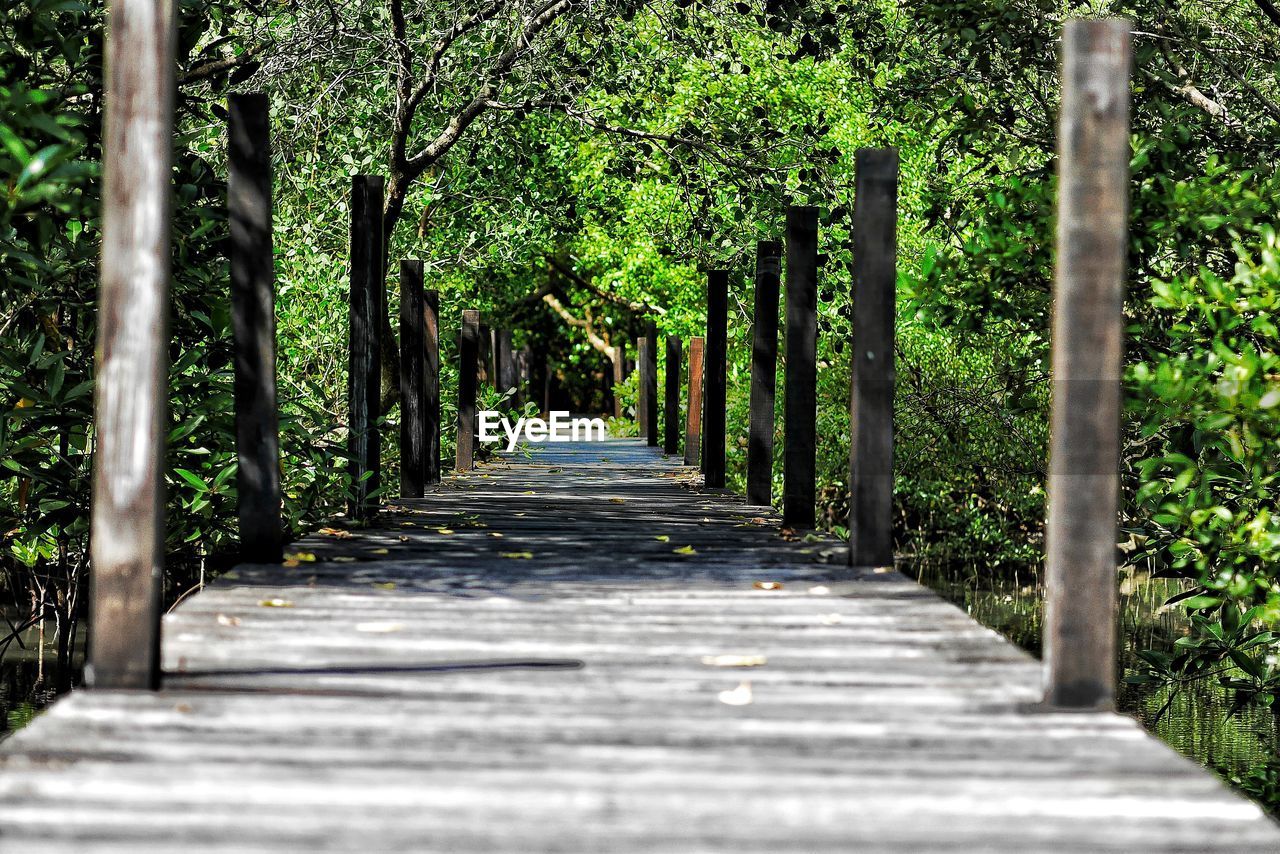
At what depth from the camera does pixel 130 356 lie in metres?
4.16

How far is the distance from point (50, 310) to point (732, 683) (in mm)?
5399

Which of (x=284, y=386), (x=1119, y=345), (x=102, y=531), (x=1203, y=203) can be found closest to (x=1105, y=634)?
(x=1119, y=345)

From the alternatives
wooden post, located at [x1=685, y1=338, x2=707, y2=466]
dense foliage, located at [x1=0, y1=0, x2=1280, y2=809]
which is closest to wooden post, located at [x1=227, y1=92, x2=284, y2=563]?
dense foliage, located at [x1=0, y1=0, x2=1280, y2=809]

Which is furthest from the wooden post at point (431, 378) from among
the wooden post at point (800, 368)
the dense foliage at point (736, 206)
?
the wooden post at point (800, 368)

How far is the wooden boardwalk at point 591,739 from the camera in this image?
3146mm

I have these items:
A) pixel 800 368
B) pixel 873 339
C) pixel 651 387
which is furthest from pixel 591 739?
pixel 651 387

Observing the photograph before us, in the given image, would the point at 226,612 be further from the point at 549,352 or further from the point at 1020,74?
the point at 549,352

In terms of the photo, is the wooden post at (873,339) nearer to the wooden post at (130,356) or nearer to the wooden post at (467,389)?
the wooden post at (130,356)

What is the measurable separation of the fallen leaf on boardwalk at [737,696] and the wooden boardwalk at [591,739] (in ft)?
0.06

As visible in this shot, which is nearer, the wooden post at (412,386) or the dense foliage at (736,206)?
the dense foliage at (736,206)

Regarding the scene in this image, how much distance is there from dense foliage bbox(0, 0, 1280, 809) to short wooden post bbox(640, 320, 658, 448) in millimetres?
1184

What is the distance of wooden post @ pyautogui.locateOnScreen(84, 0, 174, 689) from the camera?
13.6ft

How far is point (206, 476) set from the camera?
26.2 ft

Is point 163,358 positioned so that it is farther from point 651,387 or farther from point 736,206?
point 651,387
